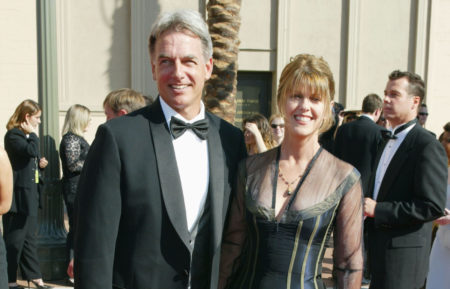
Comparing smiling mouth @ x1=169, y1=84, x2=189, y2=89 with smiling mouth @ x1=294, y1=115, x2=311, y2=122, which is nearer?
smiling mouth @ x1=169, y1=84, x2=189, y2=89

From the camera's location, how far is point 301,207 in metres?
2.07

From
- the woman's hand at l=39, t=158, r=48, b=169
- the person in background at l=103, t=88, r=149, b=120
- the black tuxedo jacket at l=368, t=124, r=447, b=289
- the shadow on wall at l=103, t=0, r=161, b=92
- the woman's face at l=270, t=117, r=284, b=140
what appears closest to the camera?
the black tuxedo jacket at l=368, t=124, r=447, b=289

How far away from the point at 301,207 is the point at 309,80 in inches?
23.0

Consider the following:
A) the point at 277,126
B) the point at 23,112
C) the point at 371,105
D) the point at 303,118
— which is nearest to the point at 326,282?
the point at 277,126

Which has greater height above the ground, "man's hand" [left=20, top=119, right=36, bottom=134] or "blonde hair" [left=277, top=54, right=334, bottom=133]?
"blonde hair" [left=277, top=54, right=334, bottom=133]

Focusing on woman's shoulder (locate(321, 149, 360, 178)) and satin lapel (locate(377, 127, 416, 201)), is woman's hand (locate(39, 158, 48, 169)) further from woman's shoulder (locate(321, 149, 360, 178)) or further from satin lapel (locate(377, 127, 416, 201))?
woman's shoulder (locate(321, 149, 360, 178))

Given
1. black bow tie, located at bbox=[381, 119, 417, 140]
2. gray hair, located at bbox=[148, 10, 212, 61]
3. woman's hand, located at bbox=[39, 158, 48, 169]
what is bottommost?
woman's hand, located at bbox=[39, 158, 48, 169]

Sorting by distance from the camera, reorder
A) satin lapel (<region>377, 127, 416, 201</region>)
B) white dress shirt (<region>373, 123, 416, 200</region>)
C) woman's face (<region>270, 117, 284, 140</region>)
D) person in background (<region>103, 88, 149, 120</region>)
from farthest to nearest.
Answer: woman's face (<region>270, 117, 284, 140</region>) → person in background (<region>103, 88, 149, 120</region>) → white dress shirt (<region>373, 123, 416, 200</region>) → satin lapel (<region>377, 127, 416, 201</region>)

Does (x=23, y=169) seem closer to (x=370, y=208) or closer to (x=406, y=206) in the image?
(x=370, y=208)

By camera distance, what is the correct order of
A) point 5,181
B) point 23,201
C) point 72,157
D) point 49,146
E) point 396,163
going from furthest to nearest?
point 49,146
point 72,157
point 23,201
point 396,163
point 5,181

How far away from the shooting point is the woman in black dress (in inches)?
80.9

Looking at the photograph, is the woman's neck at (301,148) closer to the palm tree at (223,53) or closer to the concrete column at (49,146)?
the concrete column at (49,146)

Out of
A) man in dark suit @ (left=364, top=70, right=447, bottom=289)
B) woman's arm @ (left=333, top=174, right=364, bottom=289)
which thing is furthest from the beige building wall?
woman's arm @ (left=333, top=174, right=364, bottom=289)

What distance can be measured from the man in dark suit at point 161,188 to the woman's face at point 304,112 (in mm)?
373
